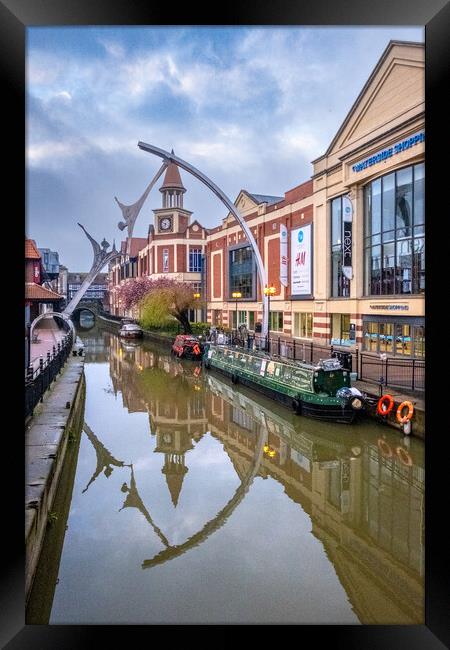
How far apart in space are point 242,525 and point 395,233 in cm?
1847

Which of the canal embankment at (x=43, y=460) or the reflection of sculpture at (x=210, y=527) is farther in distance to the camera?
the reflection of sculpture at (x=210, y=527)

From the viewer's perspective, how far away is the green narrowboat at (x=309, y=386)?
14859 mm

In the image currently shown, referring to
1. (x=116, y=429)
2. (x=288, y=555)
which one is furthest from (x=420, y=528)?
(x=116, y=429)

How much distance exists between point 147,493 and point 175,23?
8328 millimetres

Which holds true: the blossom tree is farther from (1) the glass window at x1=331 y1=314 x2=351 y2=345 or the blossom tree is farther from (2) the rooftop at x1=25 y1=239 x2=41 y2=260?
(1) the glass window at x1=331 y1=314 x2=351 y2=345

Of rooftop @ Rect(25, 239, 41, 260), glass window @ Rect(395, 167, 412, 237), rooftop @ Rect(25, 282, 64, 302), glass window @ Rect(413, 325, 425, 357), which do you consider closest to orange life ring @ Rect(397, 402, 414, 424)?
glass window @ Rect(413, 325, 425, 357)

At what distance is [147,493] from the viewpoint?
9.86 meters

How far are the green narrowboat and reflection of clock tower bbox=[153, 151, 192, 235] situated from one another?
43.0 m

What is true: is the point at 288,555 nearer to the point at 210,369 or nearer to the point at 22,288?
the point at 22,288

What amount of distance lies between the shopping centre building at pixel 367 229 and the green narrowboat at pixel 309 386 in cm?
419

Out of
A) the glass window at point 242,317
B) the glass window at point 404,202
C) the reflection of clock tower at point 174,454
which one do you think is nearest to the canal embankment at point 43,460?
the reflection of clock tower at point 174,454

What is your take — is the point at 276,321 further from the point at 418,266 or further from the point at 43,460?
the point at 43,460

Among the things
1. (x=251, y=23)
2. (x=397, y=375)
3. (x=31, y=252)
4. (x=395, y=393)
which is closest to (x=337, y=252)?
(x=397, y=375)

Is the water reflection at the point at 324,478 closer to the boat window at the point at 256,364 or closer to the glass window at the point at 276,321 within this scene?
the boat window at the point at 256,364
